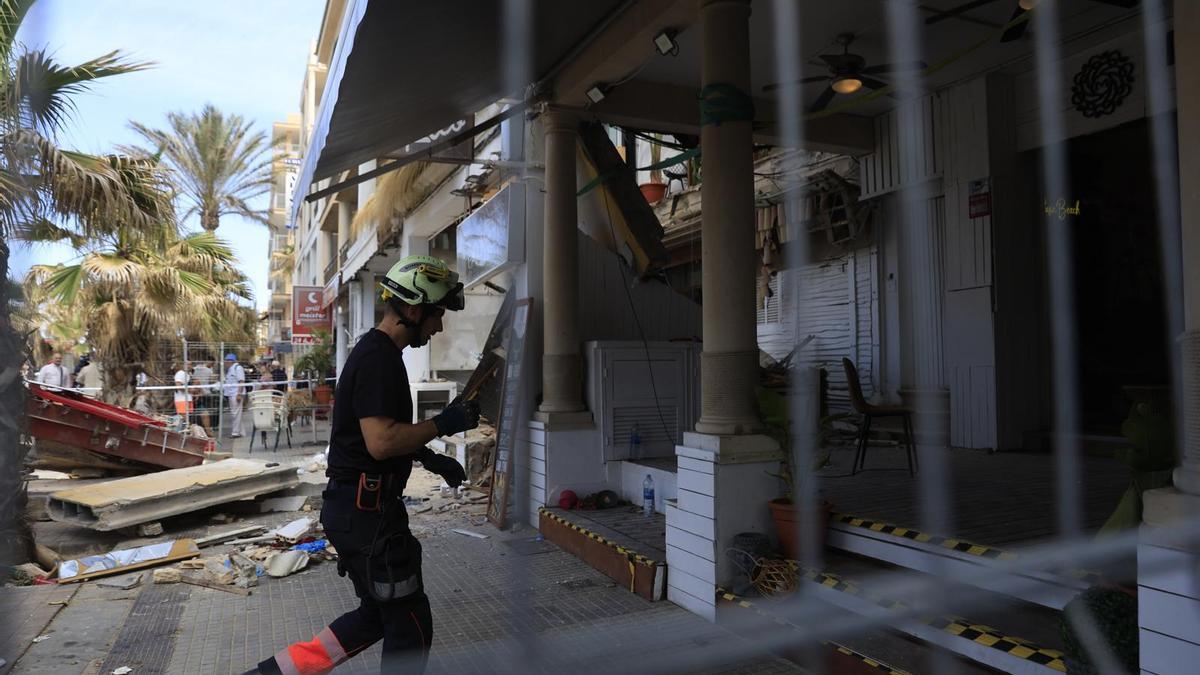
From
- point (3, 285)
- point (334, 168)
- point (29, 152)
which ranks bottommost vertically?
point (3, 285)

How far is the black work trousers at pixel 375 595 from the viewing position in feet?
9.50

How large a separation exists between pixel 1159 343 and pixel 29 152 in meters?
8.11

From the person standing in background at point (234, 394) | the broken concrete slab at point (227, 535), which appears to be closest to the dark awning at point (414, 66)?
the broken concrete slab at point (227, 535)

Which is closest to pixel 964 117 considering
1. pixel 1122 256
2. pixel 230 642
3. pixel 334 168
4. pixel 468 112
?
pixel 1122 256

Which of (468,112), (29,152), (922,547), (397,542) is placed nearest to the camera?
(29,152)

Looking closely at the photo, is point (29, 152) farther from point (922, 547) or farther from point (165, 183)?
point (165, 183)

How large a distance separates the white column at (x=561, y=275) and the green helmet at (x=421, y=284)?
3920mm

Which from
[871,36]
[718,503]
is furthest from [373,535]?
[871,36]

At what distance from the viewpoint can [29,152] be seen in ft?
5.26

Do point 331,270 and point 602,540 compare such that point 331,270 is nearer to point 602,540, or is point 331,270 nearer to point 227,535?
point 227,535

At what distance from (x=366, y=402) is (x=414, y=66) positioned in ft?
11.1

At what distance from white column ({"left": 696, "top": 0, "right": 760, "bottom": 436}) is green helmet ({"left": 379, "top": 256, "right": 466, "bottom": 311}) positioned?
2.12 meters

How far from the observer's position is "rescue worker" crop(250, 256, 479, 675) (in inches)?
115

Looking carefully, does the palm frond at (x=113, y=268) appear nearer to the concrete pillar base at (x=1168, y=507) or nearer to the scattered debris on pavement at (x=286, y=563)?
the scattered debris on pavement at (x=286, y=563)
